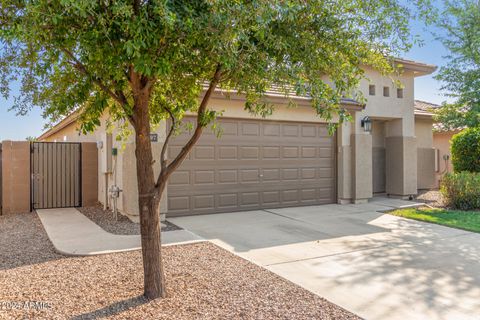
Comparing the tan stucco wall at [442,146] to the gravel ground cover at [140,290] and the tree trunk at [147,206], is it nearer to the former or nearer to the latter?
the gravel ground cover at [140,290]

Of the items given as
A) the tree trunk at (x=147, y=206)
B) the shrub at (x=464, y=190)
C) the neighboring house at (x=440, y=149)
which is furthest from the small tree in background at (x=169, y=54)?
the neighboring house at (x=440, y=149)

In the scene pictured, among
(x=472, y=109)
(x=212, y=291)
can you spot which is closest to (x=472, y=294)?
Result: (x=212, y=291)

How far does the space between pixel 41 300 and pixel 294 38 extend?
4.02m

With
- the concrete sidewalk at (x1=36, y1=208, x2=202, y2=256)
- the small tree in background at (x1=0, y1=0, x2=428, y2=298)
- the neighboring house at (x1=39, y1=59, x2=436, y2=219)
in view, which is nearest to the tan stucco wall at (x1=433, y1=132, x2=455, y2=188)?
the neighboring house at (x1=39, y1=59, x2=436, y2=219)

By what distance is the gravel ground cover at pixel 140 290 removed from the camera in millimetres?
3688

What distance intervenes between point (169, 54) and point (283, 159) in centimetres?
744

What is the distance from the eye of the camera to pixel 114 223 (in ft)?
27.1

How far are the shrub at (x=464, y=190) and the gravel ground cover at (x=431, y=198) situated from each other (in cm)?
55

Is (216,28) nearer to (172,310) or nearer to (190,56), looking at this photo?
(190,56)

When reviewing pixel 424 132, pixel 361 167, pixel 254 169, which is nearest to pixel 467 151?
pixel 424 132

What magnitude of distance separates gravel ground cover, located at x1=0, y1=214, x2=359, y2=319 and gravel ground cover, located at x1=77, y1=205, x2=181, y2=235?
5.60ft

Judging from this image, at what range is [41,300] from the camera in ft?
12.9

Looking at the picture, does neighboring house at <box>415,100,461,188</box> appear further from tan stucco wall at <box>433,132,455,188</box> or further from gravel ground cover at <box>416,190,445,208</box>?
gravel ground cover at <box>416,190,445,208</box>

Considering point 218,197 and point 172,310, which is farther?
point 218,197
